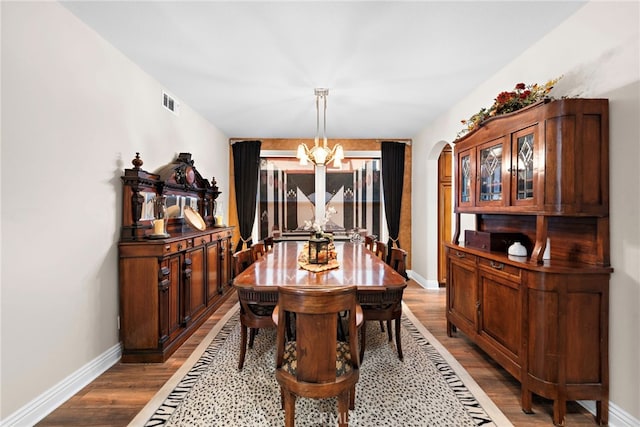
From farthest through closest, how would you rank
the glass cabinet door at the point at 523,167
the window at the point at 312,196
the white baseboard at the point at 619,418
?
the window at the point at 312,196, the glass cabinet door at the point at 523,167, the white baseboard at the point at 619,418

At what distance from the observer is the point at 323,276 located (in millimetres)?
2207

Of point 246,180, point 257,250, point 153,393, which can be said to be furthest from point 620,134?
point 246,180

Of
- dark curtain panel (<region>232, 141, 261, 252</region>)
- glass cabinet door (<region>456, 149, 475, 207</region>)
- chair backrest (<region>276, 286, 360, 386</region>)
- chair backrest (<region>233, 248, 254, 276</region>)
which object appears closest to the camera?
chair backrest (<region>276, 286, 360, 386</region>)

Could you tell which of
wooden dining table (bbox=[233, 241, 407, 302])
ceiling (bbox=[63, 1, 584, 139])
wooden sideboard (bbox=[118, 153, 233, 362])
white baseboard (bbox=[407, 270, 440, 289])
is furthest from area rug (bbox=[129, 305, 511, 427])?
ceiling (bbox=[63, 1, 584, 139])

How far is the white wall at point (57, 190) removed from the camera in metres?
1.64

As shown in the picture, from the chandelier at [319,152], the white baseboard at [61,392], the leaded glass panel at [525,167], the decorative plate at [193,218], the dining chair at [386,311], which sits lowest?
the white baseboard at [61,392]

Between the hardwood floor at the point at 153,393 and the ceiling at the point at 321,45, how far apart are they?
2636mm

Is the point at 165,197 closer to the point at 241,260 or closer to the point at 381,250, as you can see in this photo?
the point at 241,260

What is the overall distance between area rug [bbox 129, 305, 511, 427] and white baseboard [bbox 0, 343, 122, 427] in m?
0.59

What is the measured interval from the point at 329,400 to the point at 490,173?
7.12 ft

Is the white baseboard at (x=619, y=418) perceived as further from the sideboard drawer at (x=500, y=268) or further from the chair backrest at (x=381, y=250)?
the chair backrest at (x=381, y=250)

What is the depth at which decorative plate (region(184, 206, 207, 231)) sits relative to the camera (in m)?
3.55

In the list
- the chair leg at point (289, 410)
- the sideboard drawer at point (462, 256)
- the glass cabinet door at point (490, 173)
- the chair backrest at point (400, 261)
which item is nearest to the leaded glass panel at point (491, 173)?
the glass cabinet door at point (490, 173)

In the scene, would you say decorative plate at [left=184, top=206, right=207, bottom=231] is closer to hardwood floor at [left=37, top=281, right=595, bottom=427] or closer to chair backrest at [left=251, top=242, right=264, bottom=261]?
chair backrest at [left=251, top=242, right=264, bottom=261]
